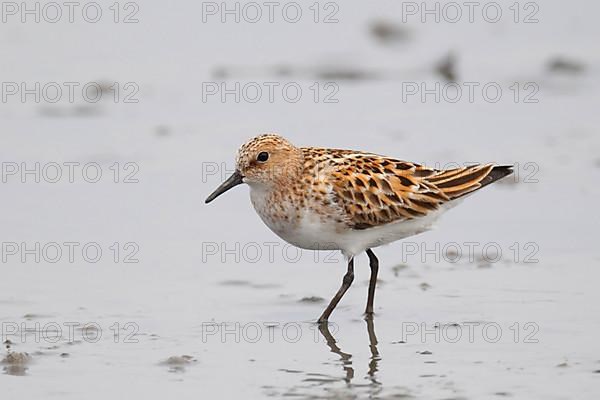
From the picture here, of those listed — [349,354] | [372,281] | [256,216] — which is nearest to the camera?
[349,354]

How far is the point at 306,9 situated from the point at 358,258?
6496 millimetres

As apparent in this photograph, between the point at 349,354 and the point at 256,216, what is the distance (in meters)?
3.01

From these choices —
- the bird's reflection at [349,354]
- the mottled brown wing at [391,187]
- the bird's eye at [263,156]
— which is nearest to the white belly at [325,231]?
the mottled brown wing at [391,187]

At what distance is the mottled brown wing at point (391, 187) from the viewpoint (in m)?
9.30

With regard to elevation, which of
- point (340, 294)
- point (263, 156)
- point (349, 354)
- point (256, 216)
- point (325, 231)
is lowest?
point (349, 354)

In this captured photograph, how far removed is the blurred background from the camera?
27.1 feet

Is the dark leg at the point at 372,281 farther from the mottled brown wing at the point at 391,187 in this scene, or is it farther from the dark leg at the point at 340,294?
the mottled brown wing at the point at 391,187

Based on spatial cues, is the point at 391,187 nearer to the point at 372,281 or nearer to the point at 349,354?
the point at 372,281

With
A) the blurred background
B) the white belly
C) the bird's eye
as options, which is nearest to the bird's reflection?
the blurred background

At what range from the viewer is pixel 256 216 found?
446 inches

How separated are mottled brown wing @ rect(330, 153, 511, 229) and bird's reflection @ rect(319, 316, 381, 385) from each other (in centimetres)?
70

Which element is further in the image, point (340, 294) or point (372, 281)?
point (372, 281)

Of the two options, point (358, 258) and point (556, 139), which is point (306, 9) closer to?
point (556, 139)

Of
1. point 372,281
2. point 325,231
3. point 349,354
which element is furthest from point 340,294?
point 349,354
